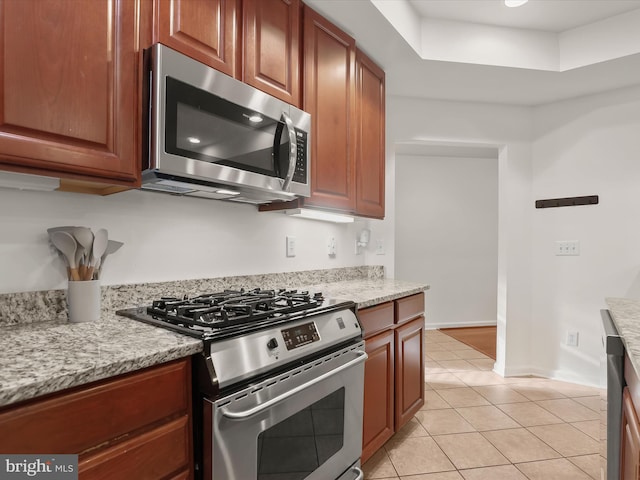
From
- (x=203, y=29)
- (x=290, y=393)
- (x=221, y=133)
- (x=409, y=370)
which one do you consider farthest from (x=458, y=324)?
(x=203, y=29)

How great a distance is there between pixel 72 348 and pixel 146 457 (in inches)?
12.2

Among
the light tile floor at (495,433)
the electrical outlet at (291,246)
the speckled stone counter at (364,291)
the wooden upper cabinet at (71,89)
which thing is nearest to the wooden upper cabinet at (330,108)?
the electrical outlet at (291,246)

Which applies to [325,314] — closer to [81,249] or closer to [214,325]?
[214,325]

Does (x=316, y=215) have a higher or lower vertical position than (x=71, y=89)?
lower

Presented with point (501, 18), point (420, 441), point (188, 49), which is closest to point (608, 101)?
point (501, 18)

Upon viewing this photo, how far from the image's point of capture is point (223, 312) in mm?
1117

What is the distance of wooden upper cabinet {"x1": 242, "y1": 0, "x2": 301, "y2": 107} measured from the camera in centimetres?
150

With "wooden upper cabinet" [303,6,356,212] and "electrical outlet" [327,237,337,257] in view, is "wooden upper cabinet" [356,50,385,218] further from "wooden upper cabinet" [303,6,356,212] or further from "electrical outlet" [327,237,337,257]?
"electrical outlet" [327,237,337,257]

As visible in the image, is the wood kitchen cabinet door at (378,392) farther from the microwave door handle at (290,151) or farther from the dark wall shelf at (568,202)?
the dark wall shelf at (568,202)

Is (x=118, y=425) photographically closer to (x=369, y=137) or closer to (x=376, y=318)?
(x=376, y=318)

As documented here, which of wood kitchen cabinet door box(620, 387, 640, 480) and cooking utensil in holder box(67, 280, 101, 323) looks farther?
cooking utensil in holder box(67, 280, 101, 323)

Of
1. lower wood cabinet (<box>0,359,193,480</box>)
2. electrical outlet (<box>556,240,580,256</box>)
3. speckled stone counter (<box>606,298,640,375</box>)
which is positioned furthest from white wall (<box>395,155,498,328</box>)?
lower wood cabinet (<box>0,359,193,480</box>)

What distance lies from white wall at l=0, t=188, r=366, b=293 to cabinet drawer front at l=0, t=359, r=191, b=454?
0.63m

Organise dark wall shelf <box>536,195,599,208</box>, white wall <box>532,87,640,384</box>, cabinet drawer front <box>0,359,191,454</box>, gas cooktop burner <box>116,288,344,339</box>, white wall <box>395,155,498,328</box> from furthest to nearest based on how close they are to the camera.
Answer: white wall <box>395,155,498,328</box>
dark wall shelf <box>536,195,599,208</box>
white wall <box>532,87,640,384</box>
gas cooktop burner <box>116,288,344,339</box>
cabinet drawer front <box>0,359,191,454</box>
